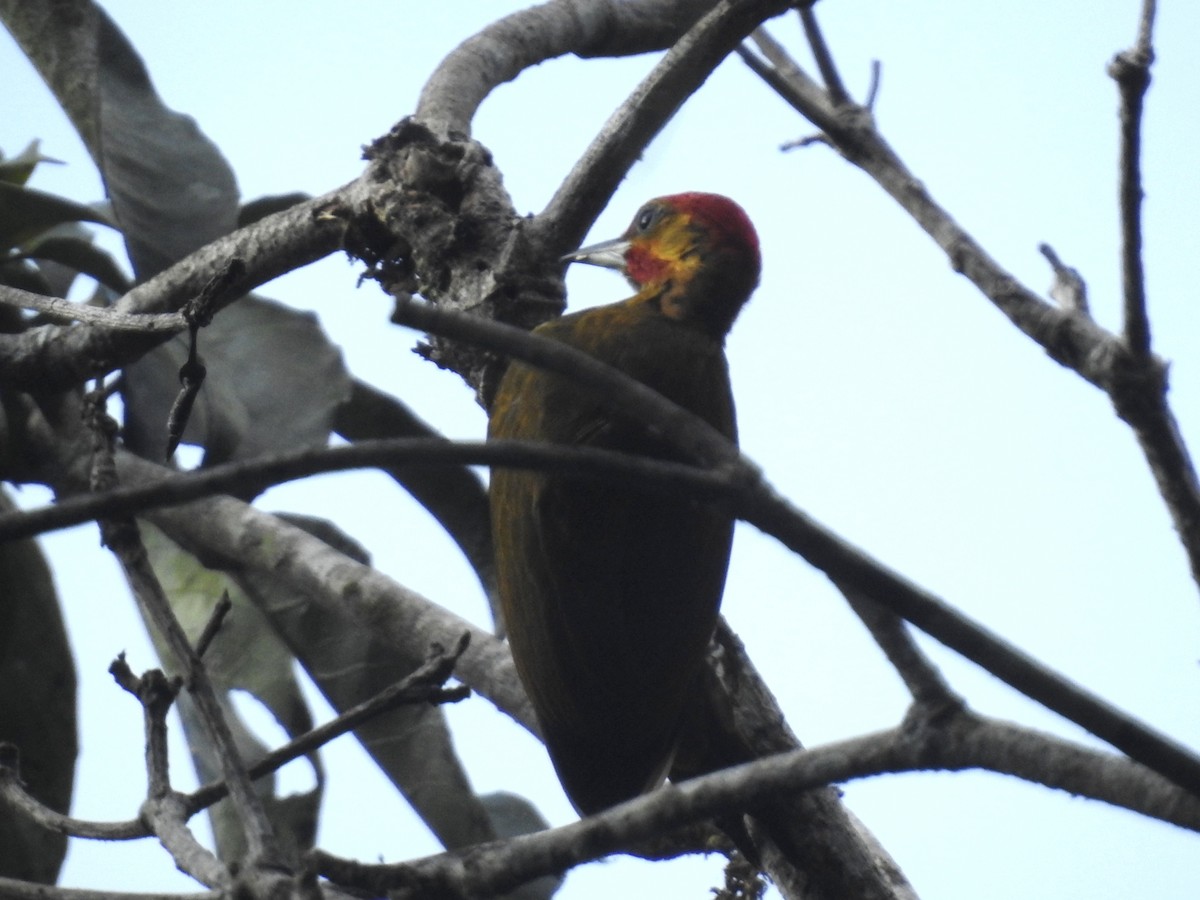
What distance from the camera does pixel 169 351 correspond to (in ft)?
12.4

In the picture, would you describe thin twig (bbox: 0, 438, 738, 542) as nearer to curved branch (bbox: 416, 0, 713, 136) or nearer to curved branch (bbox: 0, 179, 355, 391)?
curved branch (bbox: 0, 179, 355, 391)

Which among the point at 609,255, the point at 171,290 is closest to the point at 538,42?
the point at 609,255

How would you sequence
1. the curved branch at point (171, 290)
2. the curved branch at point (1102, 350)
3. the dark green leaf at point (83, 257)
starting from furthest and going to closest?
the dark green leaf at point (83, 257) → the curved branch at point (171, 290) → the curved branch at point (1102, 350)

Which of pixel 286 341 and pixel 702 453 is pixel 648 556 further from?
pixel 286 341

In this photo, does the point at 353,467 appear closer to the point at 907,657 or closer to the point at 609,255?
the point at 907,657

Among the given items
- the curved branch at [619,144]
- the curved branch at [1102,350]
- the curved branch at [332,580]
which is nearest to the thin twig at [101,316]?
the curved branch at [332,580]

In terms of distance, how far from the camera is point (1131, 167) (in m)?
1.38

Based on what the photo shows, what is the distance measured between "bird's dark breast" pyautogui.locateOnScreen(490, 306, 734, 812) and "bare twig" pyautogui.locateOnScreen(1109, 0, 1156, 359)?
42.5 inches

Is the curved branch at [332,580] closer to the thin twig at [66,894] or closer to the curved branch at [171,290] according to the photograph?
the curved branch at [171,290]

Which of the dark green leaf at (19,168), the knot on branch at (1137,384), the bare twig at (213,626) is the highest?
the dark green leaf at (19,168)

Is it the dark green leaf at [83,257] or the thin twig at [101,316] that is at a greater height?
the dark green leaf at [83,257]

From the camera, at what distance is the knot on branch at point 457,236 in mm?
2787

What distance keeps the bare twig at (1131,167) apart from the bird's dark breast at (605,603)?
1.08 meters

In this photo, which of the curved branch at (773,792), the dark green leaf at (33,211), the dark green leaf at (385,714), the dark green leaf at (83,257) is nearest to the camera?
the curved branch at (773,792)
